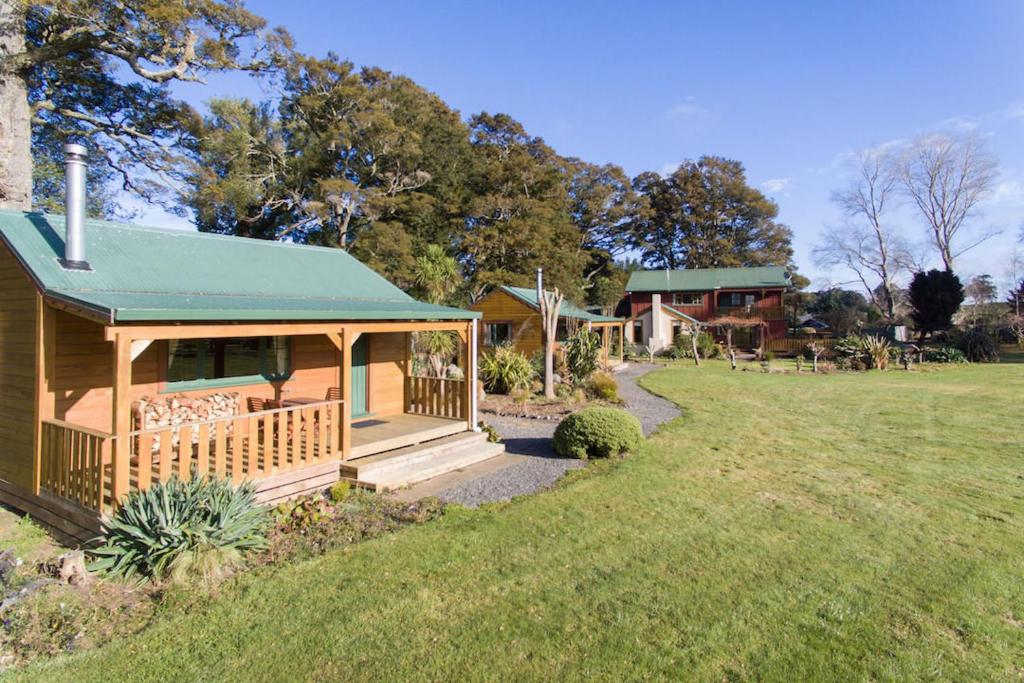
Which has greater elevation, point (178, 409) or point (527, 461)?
point (178, 409)

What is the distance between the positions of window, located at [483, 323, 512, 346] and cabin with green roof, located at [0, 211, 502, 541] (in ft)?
50.1

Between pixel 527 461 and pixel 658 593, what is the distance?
16.8 ft

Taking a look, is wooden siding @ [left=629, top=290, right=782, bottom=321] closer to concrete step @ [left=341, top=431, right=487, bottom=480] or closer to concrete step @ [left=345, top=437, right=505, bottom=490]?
concrete step @ [left=345, top=437, right=505, bottom=490]

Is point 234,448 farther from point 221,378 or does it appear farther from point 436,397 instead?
point 436,397

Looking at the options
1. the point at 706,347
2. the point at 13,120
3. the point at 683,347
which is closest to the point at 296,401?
the point at 13,120

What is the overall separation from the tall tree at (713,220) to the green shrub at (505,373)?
134 feet

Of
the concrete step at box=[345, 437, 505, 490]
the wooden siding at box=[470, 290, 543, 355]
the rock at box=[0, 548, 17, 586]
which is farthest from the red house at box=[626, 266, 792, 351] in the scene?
the rock at box=[0, 548, 17, 586]

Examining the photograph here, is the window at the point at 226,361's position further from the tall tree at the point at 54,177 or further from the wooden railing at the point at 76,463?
the tall tree at the point at 54,177

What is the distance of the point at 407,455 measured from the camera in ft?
27.7

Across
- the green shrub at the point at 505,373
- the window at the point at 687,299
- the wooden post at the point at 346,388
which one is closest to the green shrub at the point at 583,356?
the green shrub at the point at 505,373

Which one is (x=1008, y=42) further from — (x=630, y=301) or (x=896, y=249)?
(x=896, y=249)

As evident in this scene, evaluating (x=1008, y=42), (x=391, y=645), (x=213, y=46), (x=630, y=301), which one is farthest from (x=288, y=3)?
(x=630, y=301)

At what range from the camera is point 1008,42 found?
15.5 meters

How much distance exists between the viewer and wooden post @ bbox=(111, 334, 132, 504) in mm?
5395
